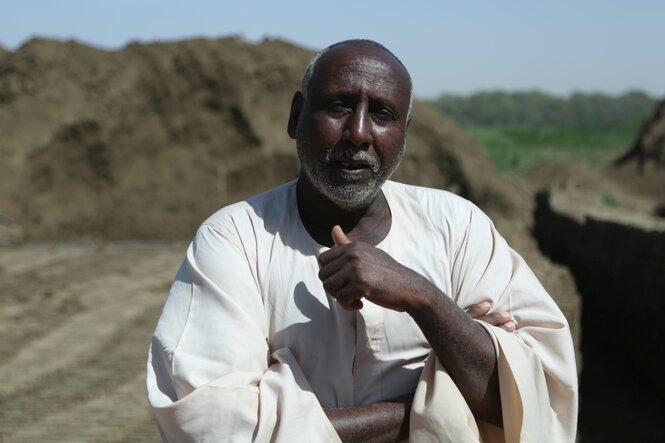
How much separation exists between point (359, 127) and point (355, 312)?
0.40 m

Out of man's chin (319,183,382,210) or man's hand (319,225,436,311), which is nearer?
man's hand (319,225,436,311)

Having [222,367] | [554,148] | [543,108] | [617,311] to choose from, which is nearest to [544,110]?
[543,108]

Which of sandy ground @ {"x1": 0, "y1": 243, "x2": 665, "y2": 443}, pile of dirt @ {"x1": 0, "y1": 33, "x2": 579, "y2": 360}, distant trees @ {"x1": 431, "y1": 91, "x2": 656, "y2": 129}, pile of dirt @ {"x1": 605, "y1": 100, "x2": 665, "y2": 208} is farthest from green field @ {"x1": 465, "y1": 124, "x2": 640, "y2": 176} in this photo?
distant trees @ {"x1": 431, "y1": 91, "x2": 656, "y2": 129}

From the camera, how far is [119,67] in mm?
15922

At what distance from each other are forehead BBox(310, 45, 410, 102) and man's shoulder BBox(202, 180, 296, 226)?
10.1 inches

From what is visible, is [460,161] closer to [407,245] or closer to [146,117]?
[146,117]

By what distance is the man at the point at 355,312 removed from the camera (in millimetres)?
2031

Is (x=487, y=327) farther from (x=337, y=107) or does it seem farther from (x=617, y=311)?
(x=617, y=311)

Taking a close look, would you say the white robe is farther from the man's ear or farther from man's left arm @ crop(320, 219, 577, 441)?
the man's ear

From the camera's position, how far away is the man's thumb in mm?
2111

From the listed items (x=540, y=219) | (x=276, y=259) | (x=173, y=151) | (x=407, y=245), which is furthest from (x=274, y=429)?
(x=173, y=151)

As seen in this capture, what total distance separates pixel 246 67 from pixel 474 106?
249ft

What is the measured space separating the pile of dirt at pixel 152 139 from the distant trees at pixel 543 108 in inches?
2649

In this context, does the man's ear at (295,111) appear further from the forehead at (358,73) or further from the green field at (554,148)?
the green field at (554,148)
